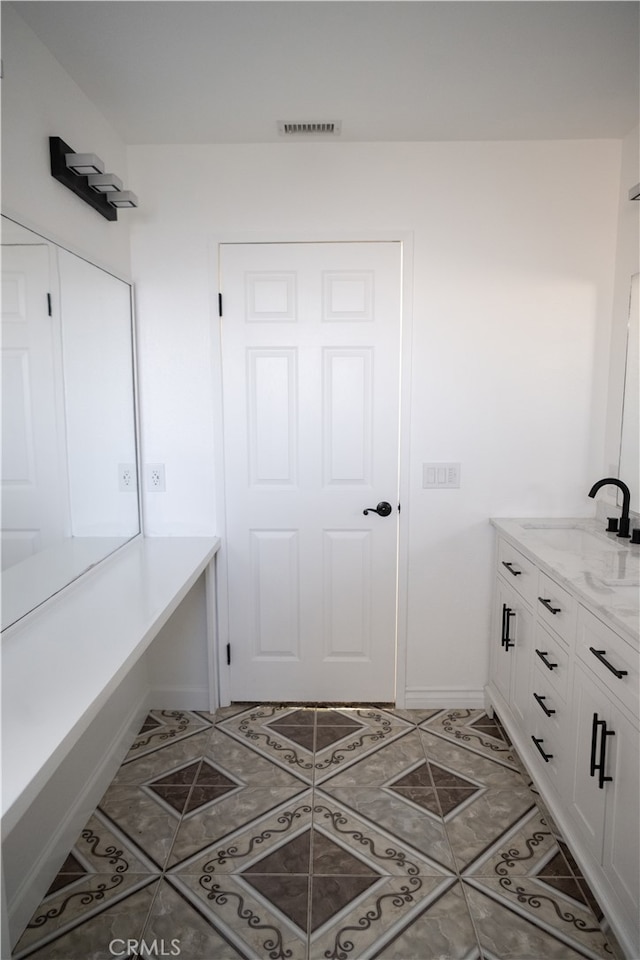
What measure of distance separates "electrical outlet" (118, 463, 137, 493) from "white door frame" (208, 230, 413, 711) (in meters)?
0.37

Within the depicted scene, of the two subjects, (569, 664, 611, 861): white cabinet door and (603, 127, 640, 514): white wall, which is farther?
(603, 127, 640, 514): white wall

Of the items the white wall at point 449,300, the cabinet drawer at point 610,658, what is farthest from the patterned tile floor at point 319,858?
the white wall at point 449,300

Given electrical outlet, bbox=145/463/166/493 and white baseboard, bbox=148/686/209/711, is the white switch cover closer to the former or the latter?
electrical outlet, bbox=145/463/166/493

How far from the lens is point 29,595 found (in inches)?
68.9

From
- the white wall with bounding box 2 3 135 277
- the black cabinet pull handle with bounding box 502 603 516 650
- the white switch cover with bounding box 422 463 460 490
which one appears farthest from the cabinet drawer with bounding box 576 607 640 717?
the white wall with bounding box 2 3 135 277

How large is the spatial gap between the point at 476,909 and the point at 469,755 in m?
0.78

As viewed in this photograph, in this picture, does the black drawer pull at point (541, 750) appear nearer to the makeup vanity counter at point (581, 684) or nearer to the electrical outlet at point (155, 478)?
the makeup vanity counter at point (581, 684)

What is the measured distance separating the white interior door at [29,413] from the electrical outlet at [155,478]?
797 millimetres

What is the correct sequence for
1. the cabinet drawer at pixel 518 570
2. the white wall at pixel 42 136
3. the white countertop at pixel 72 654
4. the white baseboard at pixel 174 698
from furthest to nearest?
1. the white baseboard at pixel 174 698
2. the cabinet drawer at pixel 518 570
3. the white wall at pixel 42 136
4. the white countertop at pixel 72 654

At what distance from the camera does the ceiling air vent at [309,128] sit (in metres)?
2.39

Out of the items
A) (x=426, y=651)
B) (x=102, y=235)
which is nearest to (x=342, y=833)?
(x=426, y=651)

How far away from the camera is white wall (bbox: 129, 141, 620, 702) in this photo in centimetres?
259

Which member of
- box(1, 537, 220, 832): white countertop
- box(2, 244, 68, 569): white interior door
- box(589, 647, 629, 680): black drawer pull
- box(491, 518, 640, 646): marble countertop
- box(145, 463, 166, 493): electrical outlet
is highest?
box(2, 244, 68, 569): white interior door

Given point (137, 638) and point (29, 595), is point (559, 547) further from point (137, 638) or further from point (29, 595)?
point (29, 595)
